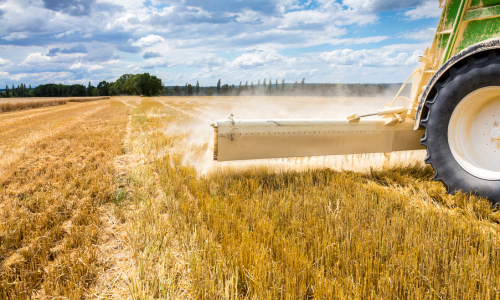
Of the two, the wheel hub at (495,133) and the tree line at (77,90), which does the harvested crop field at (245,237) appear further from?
the tree line at (77,90)

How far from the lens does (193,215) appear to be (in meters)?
2.63

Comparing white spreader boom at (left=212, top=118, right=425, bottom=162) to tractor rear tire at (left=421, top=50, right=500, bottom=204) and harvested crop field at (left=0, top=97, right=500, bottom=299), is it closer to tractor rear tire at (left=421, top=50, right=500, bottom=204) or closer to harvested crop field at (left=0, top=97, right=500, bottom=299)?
harvested crop field at (left=0, top=97, right=500, bottom=299)

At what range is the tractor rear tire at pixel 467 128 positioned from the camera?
2398 mm

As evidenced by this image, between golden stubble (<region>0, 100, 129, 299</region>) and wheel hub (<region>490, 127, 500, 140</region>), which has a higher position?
wheel hub (<region>490, 127, 500, 140</region>)

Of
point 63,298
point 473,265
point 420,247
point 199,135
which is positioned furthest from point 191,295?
point 199,135

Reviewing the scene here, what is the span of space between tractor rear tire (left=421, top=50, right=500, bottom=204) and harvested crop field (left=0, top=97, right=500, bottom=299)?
18 centimetres

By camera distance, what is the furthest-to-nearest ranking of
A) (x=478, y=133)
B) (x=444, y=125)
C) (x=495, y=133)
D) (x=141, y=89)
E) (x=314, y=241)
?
(x=141, y=89) < (x=444, y=125) < (x=478, y=133) < (x=495, y=133) < (x=314, y=241)

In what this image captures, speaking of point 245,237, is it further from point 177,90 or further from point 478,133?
point 177,90

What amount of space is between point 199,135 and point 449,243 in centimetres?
560

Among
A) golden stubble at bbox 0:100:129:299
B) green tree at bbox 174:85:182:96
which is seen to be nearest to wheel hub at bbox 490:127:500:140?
golden stubble at bbox 0:100:129:299

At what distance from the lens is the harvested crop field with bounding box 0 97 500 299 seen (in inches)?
63.9

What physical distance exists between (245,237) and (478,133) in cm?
227

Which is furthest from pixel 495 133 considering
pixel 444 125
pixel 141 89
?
pixel 141 89

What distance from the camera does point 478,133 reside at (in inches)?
102
